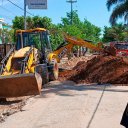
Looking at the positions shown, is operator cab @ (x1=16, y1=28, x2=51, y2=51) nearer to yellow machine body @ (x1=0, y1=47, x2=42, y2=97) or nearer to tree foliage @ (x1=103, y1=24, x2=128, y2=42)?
yellow machine body @ (x1=0, y1=47, x2=42, y2=97)

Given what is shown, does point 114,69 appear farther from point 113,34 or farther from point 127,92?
point 113,34

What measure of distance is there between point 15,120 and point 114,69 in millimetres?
10281

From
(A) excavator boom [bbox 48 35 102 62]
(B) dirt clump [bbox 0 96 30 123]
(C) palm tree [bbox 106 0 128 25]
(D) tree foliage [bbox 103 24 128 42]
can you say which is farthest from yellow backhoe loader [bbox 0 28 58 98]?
(D) tree foliage [bbox 103 24 128 42]

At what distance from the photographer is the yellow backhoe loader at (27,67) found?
46.7 feet

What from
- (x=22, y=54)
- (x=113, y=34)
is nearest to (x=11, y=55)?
(x=22, y=54)

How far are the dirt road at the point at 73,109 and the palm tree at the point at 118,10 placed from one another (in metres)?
21.1

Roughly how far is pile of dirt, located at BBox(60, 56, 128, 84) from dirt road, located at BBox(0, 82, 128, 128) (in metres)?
2.48

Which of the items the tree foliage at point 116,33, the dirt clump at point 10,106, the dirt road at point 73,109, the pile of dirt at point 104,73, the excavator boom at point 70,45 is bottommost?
the dirt clump at point 10,106

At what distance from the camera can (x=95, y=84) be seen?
1891cm

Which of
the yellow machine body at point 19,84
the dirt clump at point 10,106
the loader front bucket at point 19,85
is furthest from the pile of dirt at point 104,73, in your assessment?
the loader front bucket at point 19,85

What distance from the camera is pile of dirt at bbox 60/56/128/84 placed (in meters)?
19.4

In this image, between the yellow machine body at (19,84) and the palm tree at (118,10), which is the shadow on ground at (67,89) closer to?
the yellow machine body at (19,84)

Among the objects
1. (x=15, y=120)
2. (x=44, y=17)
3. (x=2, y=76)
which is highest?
(x=44, y=17)

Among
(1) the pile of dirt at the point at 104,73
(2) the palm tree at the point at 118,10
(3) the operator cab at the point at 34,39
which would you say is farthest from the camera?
(2) the palm tree at the point at 118,10
